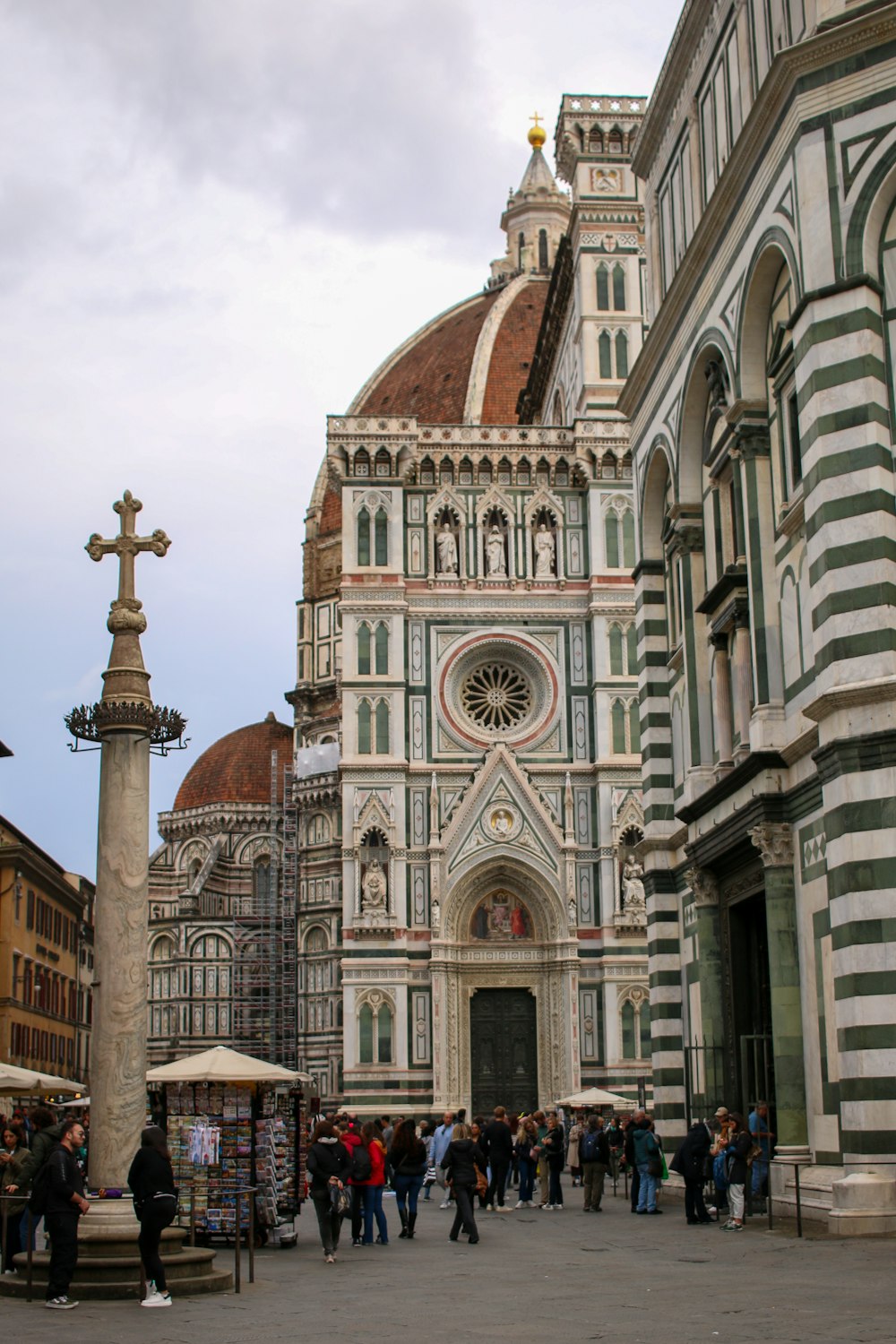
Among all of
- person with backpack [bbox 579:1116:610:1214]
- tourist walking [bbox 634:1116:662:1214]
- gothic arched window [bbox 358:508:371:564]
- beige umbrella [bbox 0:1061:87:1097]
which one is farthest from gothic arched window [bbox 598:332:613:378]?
tourist walking [bbox 634:1116:662:1214]

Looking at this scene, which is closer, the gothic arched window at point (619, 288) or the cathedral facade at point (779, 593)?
the cathedral facade at point (779, 593)

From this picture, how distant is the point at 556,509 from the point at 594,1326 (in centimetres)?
3904

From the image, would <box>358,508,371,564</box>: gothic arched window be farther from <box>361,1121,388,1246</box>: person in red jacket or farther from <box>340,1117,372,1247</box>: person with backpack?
<box>340,1117,372,1247</box>: person with backpack

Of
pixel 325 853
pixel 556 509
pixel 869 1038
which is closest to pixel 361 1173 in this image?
pixel 869 1038

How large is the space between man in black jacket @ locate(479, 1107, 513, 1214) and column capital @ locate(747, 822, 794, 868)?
298 inches

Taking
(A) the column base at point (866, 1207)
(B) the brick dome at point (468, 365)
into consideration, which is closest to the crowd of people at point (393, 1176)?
(A) the column base at point (866, 1207)

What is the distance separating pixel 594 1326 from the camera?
11.1 meters

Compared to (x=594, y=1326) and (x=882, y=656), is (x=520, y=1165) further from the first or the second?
(x=594, y=1326)

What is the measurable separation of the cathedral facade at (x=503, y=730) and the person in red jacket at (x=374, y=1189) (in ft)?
82.0

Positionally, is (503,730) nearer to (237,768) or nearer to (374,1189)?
(374,1189)

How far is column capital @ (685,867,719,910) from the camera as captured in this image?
2228 cm

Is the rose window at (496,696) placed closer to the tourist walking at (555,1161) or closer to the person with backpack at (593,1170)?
the tourist walking at (555,1161)

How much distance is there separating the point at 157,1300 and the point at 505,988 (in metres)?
34.1

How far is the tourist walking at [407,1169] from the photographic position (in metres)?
20.1
